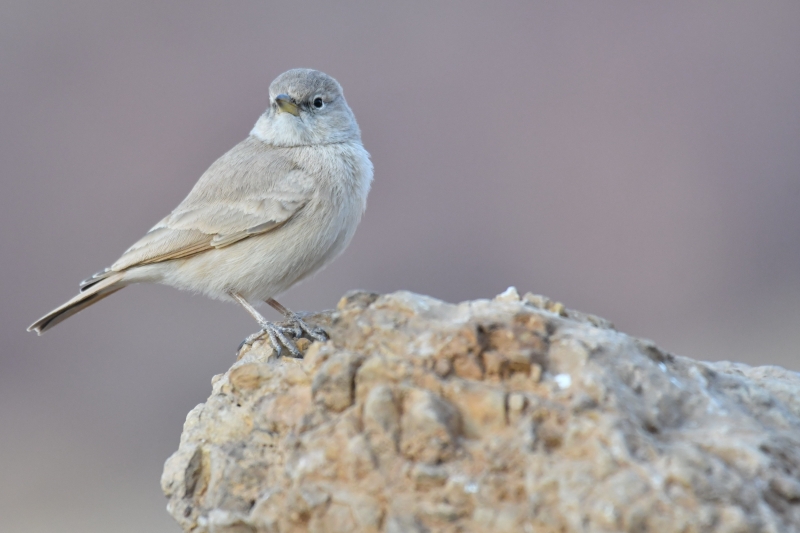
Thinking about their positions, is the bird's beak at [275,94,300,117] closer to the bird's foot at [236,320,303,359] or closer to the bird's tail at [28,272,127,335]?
the bird's tail at [28,272,127,335]

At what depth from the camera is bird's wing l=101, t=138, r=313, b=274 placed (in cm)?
517

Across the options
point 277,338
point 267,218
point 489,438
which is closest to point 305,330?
point 277,338

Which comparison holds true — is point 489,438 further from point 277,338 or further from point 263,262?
point 263,262

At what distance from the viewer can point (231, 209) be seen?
17.4ft

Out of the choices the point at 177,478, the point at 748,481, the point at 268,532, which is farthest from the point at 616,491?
the point at 177,478

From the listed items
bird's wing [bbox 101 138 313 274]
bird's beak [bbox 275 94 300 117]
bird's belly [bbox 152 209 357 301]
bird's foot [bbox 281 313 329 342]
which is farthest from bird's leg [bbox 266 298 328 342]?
bird's beak [bbox 275 94 300 117]

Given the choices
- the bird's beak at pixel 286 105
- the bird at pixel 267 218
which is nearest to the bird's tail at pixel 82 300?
the bird at pixel 267 218

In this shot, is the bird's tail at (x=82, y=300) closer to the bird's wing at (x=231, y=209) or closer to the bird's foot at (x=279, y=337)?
the bird's wing at (x=231, y=209)

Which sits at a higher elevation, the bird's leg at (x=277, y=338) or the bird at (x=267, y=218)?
the bird at (x=267, y=218)

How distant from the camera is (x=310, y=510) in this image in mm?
2762

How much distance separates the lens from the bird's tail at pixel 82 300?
5.36 meters

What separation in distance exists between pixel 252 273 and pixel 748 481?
3394mm

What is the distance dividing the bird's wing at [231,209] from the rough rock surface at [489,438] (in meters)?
1.98

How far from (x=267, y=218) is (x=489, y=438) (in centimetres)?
286
